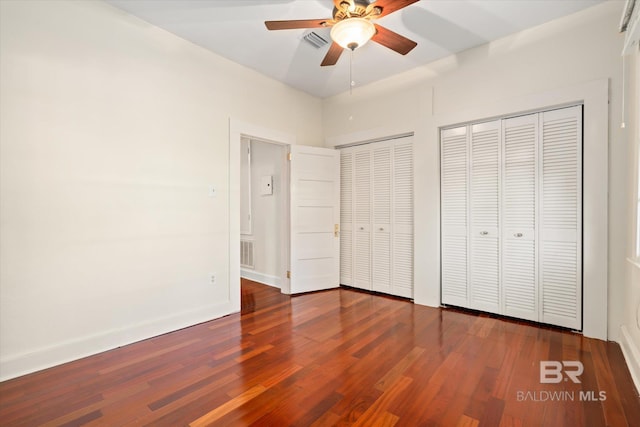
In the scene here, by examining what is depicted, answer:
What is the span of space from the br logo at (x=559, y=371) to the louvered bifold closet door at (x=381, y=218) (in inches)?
81.8

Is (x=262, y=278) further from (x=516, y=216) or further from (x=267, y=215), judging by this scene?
(x=516, y=216)

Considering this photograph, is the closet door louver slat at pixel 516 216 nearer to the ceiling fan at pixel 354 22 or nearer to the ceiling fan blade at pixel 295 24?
the ceiling fan at pixel 354 22

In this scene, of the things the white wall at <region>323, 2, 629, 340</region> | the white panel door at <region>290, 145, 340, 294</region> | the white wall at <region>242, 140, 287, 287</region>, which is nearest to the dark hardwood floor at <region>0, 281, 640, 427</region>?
the white wall at <region>323, 2, 629, 340</region>

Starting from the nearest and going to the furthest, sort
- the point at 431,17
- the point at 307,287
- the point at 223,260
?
the point at 431,17 → the point at 223,260 → the point at 307,287

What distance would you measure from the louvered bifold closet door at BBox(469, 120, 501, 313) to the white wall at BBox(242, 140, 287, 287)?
8.33 feet

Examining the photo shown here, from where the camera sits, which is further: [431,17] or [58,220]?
[431,17]

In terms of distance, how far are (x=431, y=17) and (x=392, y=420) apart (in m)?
3.24

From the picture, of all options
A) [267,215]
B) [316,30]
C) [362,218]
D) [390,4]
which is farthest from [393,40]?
[267,215]

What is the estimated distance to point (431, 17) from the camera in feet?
9.08

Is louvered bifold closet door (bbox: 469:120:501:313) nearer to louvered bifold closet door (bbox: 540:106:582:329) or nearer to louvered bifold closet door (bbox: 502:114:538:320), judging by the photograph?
louvered bifold closet door (bbox: 502:114:538:320)

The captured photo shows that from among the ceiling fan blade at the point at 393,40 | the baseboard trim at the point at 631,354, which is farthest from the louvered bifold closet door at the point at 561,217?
the ceiling fan blade at the point at 393,40

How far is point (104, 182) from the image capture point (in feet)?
8.52

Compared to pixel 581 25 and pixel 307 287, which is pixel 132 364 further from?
pixel 581 25

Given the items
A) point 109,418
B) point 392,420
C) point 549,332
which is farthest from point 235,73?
point 549,332
